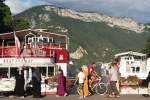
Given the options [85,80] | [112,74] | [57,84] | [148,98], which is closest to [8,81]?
[57,84]

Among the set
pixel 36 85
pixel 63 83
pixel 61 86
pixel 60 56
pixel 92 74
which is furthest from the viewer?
pixel 60 56

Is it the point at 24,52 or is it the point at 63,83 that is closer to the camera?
the point at 63,83

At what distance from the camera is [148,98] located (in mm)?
18953

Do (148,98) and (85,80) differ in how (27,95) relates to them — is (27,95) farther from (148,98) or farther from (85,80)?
(148,98)


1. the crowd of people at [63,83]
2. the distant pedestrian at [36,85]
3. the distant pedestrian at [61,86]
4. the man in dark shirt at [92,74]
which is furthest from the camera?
the man in dark shirt at [92,74]

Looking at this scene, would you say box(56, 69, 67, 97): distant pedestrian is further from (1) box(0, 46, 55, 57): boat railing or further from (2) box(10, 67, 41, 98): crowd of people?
(1) box(0, 46, 55, 57): boat railing

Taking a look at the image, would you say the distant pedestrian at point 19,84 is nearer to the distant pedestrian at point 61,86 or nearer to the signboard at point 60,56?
the distant pedestrian at point 61,86

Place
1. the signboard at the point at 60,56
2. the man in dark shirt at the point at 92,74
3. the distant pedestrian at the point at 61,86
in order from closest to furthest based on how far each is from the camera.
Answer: the distant pedestrian at the point at 61,86, the man in dark shirt at the point at 92,74, the signboard at the point at 60,56

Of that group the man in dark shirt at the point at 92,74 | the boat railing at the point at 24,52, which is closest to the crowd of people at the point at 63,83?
the man in dark shirt at the point at 92,74

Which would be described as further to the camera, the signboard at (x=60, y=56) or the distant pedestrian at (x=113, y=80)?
the signboard at (x=60, y=56)

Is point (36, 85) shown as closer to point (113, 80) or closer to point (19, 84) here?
point (19, 84)

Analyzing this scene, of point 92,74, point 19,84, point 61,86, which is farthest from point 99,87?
point 19,84

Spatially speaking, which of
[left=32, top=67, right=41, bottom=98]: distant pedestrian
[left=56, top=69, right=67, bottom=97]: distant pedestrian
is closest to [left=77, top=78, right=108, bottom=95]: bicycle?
[left=56, top=69, right=67, bottom=97]: distant pedestrian

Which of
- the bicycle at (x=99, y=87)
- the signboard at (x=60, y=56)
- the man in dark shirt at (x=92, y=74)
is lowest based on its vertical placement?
the bicycle at (x=99, y=87)
